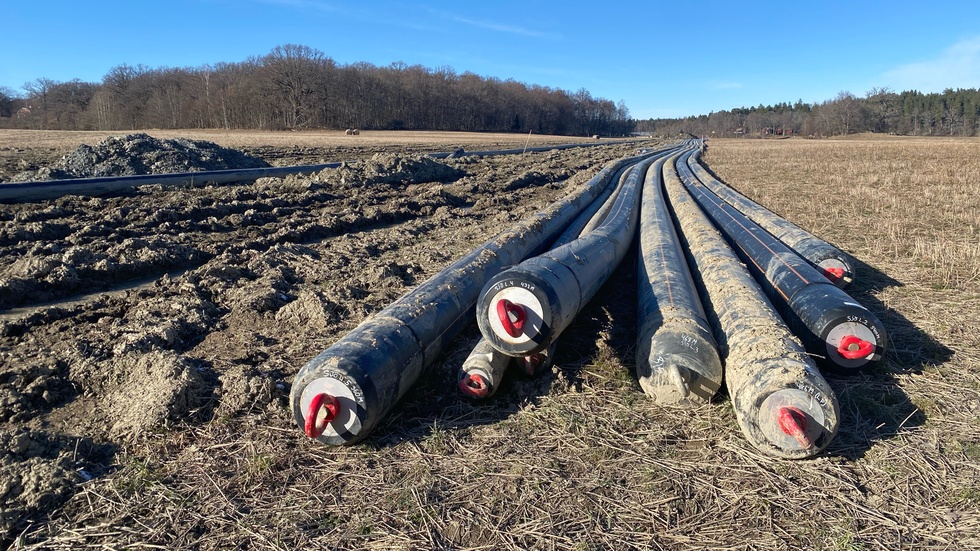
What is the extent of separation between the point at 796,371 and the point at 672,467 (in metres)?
0.92

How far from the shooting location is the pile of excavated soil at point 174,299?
3416mm

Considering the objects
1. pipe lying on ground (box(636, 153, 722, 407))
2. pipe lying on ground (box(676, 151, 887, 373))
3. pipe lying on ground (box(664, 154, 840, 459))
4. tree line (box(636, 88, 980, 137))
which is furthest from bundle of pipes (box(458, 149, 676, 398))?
tree line (box(636, 88, 980, 137))

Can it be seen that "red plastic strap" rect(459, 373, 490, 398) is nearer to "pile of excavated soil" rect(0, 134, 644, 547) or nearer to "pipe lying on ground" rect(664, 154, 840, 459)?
"pile of excavated soil" rect(0, 134, 644, 547)

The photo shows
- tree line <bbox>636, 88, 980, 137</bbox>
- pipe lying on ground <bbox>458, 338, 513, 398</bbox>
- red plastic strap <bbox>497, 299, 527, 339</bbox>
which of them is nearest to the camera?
red plastic strap <bbox>497, 299, 527, 339</bbox>

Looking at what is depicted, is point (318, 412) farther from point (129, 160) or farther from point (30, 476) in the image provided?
point (129, 160)

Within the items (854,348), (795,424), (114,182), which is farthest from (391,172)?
(795,424)

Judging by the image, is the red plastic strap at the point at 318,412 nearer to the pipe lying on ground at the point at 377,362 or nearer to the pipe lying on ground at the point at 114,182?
the pipe lying on ground at the point at 377,362

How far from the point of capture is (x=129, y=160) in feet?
48.7

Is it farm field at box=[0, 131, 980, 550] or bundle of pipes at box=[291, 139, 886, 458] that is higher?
bundle of pipes at box=[291, 139, 886, 458]

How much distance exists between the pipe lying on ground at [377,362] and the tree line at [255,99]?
79056mm

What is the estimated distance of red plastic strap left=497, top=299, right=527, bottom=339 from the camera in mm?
3260

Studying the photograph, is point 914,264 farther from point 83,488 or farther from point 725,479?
point 83,488

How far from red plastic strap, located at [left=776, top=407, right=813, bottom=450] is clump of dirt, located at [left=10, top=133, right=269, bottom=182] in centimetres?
1698

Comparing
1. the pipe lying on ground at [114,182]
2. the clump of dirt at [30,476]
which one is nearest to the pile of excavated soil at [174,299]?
the clump of dirt at [30,476]
